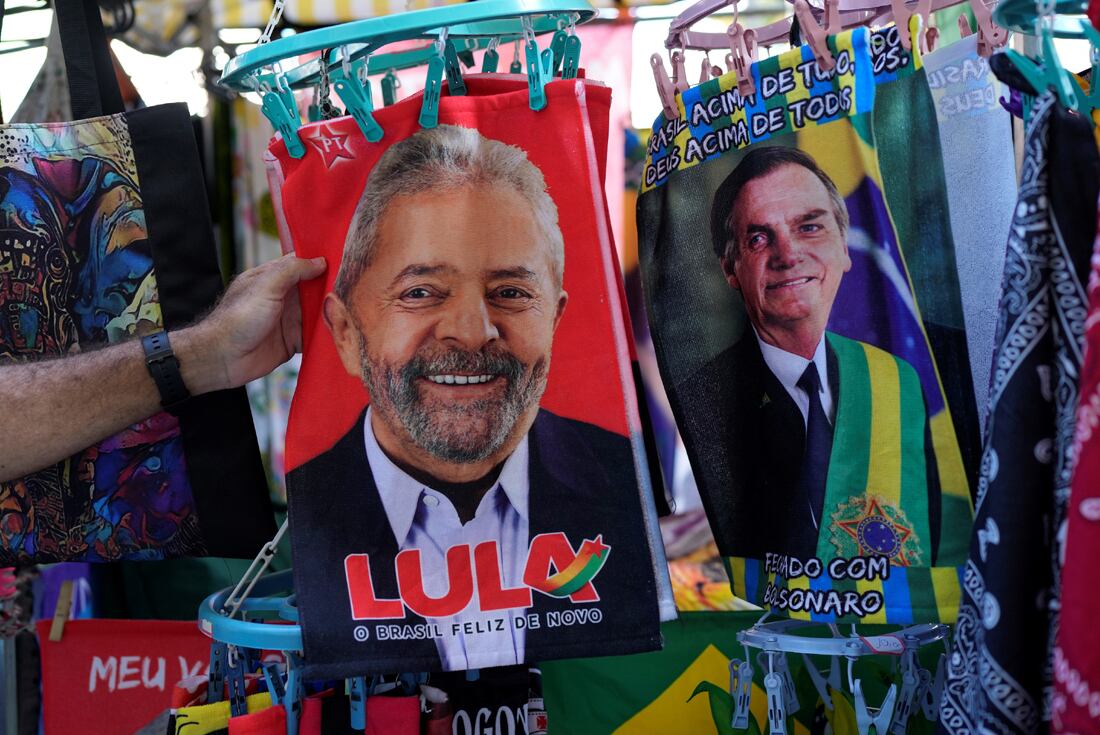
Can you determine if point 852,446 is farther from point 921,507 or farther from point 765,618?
point 765,618

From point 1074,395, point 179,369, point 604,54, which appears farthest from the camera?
point 604,54

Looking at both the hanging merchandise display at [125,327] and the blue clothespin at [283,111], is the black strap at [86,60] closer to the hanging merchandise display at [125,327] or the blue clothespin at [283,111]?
the hanging merchandise display at [125,327]

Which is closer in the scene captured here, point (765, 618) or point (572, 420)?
point (572, 420)

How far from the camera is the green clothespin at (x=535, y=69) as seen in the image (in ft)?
3.78

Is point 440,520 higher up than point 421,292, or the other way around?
point 421,292

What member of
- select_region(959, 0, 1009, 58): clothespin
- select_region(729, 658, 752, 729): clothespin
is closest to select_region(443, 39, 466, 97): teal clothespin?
select_region(959, 0, 1009, 58): clothespin

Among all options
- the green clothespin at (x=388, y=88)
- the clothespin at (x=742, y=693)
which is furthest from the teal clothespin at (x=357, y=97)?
the clothespin at (x=742, y=693)

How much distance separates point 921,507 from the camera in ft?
3.84

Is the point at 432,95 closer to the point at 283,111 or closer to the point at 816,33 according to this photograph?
the point at 283,111

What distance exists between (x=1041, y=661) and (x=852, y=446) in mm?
376

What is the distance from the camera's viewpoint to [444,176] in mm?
1224

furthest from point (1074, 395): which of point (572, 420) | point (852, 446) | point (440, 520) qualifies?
point (440, 520)

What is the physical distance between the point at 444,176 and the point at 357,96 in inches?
5.4

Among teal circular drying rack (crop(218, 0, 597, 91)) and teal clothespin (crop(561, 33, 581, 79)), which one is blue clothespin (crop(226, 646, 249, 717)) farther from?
teal clothespin (crop(561, 33, 581, 79))
